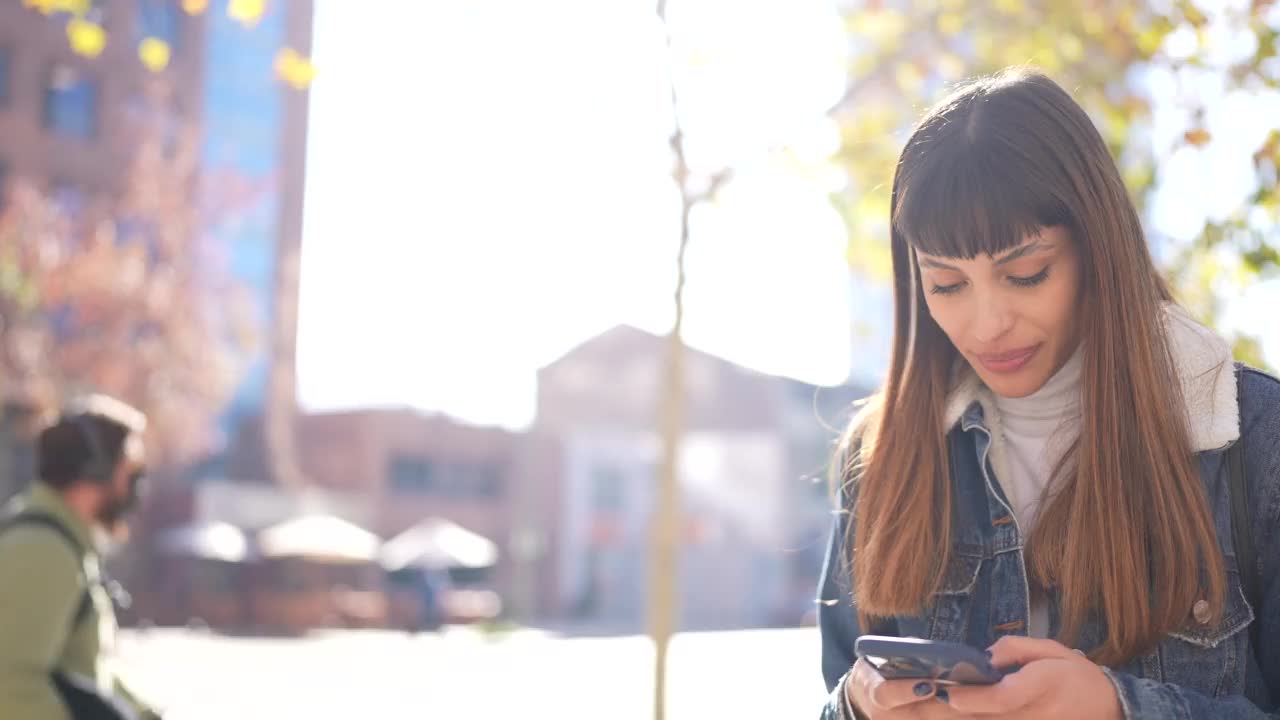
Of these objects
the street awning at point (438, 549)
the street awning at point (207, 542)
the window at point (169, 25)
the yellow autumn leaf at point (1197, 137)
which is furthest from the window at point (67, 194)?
the yellow autumn leaf at point (1197, 137)

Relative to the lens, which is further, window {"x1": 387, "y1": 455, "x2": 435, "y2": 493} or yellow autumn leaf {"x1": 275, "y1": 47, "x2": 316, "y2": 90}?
window {"x1": 387, "y1": 455, "x2": 435, "y2": 493}

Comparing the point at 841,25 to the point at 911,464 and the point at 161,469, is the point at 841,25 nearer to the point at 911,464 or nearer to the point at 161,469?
the point at 911,464

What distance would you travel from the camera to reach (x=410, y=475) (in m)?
52.2

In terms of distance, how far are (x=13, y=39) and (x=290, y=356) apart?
16.2 meters

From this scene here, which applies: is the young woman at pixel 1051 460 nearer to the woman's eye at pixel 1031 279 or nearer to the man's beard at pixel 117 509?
the woman's eye at pixel 1031 279

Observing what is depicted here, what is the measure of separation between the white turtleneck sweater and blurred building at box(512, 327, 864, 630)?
51545 millimetres

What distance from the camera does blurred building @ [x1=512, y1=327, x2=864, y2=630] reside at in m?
53.8

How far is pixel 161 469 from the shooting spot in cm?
4472

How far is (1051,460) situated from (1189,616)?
0.31 m

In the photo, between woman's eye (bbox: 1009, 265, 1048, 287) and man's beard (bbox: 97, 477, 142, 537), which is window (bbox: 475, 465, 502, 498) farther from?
woman's eye (bbox: 1009, 265, 1048, 287)

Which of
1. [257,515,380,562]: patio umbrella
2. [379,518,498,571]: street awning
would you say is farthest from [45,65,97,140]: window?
[379,518,498,571]: street awning

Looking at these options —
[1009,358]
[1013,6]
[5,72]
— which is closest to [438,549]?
[5,72]

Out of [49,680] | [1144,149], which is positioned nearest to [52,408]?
[1144,149]

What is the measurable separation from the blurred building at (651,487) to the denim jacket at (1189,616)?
169ft
